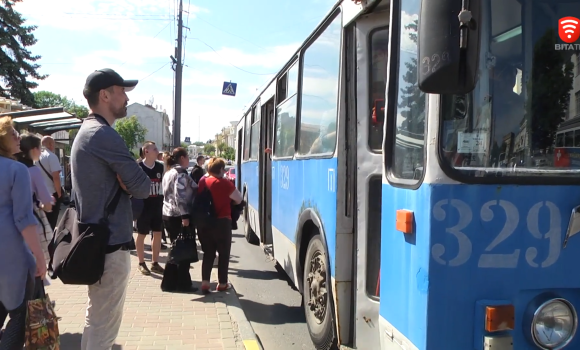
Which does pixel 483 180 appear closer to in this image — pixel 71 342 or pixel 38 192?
pixel 38 192

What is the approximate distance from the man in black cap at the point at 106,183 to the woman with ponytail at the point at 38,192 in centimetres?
90

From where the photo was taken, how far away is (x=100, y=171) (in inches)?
120

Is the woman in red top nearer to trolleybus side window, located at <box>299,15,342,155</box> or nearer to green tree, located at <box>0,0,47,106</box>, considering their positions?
trolleybus side window, located at <box>299,15,342,155</box>

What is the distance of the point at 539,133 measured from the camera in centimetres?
248

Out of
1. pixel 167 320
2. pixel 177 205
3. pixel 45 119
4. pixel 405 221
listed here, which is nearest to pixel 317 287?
pixel 167 320

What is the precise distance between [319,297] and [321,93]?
191cm

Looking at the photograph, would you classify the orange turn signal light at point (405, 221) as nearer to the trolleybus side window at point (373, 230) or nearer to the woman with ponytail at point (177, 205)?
the trolleybus side window at point (373, 230)

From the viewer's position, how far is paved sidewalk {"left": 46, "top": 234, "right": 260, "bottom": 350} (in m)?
4.71

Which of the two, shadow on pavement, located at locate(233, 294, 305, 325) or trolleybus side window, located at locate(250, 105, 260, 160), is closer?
shadow on pavement, located at locate(233, 294, 305, 325)

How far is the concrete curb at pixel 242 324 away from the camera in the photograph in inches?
189

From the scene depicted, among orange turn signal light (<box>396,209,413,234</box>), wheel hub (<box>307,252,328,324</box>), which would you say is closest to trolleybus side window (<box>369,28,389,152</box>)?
orange turn signal light (<box>396,209,413,234</box>)

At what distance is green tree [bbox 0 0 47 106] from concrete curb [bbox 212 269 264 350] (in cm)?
2889

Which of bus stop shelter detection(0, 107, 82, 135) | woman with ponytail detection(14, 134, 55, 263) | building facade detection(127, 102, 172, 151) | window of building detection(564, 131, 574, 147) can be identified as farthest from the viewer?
building facade detection(127, 102, 172, 151)

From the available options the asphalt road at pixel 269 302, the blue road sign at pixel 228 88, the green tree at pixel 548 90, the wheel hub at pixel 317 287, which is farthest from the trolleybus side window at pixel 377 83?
the blue road sign at pixel 228 88
